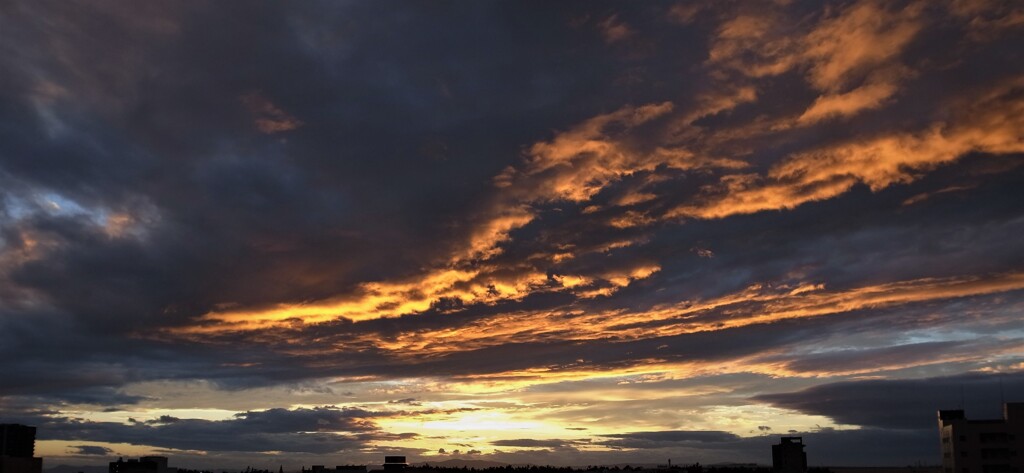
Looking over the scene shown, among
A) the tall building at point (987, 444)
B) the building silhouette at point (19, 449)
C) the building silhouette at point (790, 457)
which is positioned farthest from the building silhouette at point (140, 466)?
the tall building at point (987, 444)

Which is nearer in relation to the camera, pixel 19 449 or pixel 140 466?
pixel 19 449

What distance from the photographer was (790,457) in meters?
166

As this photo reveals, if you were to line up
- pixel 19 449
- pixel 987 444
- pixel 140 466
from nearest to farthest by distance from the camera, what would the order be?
1. pixel 19 449
2. pixel 140 466
3. pixel 987 444

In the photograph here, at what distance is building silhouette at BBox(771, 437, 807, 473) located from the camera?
540 feet

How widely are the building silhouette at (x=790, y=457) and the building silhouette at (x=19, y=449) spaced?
129 meters

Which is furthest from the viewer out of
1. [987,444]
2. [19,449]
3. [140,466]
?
[987,444]

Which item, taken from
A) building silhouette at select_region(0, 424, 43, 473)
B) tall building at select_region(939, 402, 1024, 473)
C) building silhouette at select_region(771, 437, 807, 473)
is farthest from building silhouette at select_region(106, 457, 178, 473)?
tall building at select_region(939, 402, 1024, 473)

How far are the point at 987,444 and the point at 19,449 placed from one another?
6963 inches

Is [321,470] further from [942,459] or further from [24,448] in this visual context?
[942,459]

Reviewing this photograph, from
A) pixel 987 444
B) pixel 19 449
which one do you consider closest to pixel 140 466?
pixel 19 449

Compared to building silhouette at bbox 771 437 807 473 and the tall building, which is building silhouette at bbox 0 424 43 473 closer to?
building silhouette at bbox 771 437 807 473

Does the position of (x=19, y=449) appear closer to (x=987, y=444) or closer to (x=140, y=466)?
(x=140, y=466)

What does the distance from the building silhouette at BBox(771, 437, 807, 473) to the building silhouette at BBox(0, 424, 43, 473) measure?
5068 inches

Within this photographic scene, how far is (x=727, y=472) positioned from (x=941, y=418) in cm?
4626
